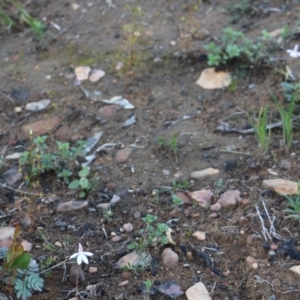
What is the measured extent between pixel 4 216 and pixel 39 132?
722mm

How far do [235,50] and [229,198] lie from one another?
1.15m

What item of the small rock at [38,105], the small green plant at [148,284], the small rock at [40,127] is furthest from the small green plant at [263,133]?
the small rock at [38,105]

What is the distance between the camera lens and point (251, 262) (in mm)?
2221

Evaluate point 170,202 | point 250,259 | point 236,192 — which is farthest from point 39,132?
point 250,259

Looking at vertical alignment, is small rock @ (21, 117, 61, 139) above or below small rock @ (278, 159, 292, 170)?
below

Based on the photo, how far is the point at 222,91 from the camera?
335cm

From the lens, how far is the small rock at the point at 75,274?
7.09 feet

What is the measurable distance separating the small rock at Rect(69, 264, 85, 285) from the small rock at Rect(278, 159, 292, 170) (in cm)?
107

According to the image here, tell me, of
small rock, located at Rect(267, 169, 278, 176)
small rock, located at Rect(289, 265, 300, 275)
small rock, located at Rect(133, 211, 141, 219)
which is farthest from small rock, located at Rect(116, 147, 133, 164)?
small rock, located at Rect(289, 265, 300, 275)

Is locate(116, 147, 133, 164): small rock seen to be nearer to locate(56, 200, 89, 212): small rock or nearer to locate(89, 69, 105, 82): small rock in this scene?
locate(56, 200, 89, 212): small rock

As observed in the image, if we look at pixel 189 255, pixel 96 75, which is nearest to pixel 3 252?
pixel 189 255

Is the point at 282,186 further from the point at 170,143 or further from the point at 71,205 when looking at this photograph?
the point at 71,205

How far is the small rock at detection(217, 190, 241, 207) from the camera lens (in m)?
2.51

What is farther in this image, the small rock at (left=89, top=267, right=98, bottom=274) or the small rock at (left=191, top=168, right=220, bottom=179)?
the small rock at (left=191, top=168, right=220, bottom=179)
